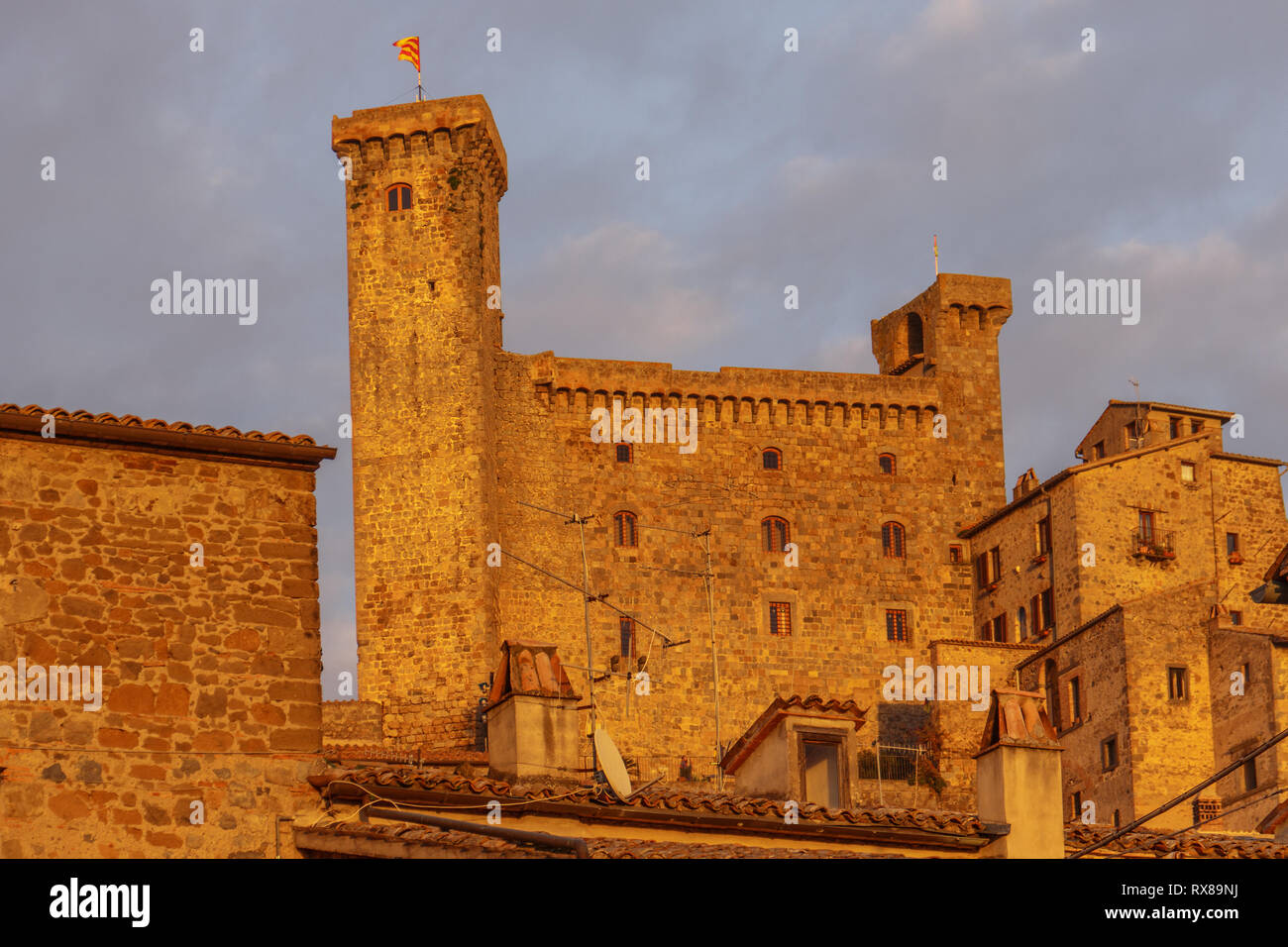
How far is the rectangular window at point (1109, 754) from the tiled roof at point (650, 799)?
27.5 meters

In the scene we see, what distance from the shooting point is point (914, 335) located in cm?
7031

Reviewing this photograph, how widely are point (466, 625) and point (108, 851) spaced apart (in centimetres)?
3744

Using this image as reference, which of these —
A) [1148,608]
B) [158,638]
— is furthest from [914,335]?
[158,638]

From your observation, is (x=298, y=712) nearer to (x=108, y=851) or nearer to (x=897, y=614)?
(x=108, y=851)

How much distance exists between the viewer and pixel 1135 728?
168 feet

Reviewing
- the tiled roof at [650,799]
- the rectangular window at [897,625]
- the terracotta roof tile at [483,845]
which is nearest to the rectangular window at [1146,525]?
the rectangular window at [897,625]

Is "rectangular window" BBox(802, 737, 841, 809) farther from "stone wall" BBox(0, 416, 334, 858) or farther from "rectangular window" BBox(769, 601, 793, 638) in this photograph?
"rectangular window" BBox(769, 601, 793, 638)

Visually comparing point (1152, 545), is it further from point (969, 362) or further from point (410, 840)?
point (410, 840)

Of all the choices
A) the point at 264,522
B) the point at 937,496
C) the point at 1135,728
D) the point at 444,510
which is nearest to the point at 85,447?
the point at 264,522

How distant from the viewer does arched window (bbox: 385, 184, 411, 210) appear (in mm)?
62125

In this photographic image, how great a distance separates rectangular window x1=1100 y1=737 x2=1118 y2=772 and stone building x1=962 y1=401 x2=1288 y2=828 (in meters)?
0.04

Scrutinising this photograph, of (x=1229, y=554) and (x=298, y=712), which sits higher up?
(x=1229, y=554)

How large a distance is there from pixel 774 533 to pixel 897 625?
13.2 feet
